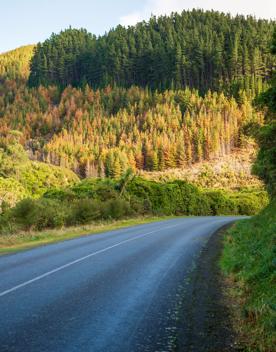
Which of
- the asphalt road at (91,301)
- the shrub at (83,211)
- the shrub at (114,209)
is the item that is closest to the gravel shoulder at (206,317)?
the asphalt road at (91,301)

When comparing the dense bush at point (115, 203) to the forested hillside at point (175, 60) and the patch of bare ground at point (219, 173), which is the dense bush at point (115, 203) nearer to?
the patch of bare ground at point (219, 173)

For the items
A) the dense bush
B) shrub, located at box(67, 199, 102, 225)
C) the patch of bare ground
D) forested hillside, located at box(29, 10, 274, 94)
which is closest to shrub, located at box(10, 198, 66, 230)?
the dense bush

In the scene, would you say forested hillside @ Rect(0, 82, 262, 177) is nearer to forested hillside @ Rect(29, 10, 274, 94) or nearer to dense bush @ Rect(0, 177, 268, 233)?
forested hillside @ Rect(29, 10, 274, 94)

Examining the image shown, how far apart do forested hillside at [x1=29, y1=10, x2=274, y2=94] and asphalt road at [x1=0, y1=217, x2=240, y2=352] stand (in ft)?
450

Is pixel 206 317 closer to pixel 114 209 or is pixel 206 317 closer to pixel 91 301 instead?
pixel 91 301

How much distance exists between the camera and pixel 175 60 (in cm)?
16250

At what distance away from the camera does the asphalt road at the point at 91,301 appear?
17.4ft

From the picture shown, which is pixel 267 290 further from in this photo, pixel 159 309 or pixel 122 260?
pixel 122 260

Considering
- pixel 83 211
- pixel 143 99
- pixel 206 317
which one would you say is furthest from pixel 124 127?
pixel 206 317

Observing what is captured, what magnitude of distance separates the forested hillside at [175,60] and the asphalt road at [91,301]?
Result: 137069 millimetres

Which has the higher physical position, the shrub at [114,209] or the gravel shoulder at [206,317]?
the shrub at [114,209]

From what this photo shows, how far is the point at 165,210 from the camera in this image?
5112 centimetres

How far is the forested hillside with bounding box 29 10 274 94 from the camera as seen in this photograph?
156 m

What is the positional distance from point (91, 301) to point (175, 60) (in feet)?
535
